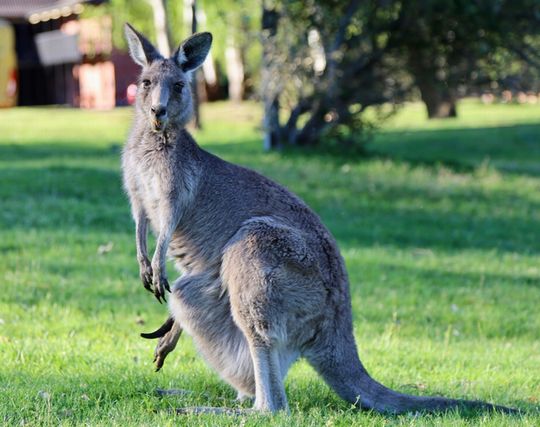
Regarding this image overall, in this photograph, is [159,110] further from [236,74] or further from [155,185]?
[236,74]

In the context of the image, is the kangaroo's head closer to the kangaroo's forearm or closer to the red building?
the kangaroo's forearm

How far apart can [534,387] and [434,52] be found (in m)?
12.1

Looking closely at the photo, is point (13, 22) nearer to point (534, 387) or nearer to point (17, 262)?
point (17, 262)

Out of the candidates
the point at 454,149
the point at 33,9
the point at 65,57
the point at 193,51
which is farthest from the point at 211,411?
the point at 33,9

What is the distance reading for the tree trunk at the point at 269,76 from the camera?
16.3 meters

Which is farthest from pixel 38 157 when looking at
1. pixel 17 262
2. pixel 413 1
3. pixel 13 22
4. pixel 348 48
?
pixel 13 22

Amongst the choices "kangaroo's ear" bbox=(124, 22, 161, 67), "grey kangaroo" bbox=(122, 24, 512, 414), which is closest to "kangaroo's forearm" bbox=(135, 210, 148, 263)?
"grey kangaroo" bbox=(122, 24, 512, 414)

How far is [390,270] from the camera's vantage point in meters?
9.28

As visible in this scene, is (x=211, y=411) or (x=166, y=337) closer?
(x=211, y=411)

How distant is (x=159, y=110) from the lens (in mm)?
4855

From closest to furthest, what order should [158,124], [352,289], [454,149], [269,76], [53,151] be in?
[158,124] < [352,289] < [269,76] < [53,151] < [454,149]

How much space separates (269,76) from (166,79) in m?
11.7

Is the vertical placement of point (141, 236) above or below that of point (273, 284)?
above

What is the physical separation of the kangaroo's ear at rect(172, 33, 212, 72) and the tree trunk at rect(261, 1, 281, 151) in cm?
1128
